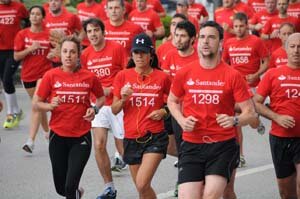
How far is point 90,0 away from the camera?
18.8 metres

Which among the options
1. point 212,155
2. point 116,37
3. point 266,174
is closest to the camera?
point 212,155

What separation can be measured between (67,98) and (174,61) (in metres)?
1.71

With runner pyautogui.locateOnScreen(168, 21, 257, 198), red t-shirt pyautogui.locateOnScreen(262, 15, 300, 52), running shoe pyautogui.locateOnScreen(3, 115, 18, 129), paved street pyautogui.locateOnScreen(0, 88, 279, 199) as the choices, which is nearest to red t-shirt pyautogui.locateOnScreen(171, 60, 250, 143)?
runner pyautogui.locateOnScreen(168, 21, 257, 198)

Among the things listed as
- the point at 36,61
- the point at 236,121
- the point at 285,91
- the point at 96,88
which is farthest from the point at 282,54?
the point at 236,121

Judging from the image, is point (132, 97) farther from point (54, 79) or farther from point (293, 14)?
point (293, 14)

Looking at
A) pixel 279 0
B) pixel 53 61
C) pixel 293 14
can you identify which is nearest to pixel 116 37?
pixel 53 61

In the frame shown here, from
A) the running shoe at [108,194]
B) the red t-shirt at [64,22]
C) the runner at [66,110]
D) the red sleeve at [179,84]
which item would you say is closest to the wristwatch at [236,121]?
the red sleeve at [179,84]

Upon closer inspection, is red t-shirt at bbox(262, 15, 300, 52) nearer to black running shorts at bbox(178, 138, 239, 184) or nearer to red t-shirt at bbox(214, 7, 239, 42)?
red t-shirt at bbox(214, 7, 239, 42)

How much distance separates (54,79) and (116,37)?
3.95 metres

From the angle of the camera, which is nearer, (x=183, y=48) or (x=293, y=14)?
(x=183, y=48)

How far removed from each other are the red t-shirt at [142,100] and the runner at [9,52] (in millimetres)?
6074

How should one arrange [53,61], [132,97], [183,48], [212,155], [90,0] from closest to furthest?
1. [212,155]
2. [132,97]
3. [183,48]
4. [53,61]
5. [90,0]

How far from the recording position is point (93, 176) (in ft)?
43.3

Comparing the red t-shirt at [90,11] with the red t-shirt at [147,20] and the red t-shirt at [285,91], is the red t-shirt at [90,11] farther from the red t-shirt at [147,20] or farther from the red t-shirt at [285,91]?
the red t-shirt at [285,91]
